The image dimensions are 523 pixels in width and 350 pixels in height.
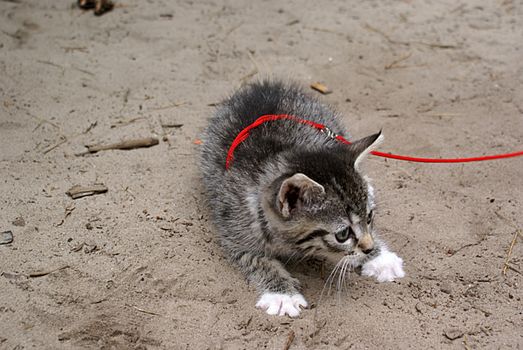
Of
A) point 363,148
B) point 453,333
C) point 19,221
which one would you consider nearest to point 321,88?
point 363,148

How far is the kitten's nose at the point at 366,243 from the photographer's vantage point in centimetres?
394

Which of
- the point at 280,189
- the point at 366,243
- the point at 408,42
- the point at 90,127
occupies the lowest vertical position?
the point at 90,127

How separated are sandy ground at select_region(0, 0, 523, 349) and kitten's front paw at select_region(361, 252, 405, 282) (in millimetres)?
83

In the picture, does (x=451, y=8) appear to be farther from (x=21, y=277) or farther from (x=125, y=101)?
(x=21, y=277)

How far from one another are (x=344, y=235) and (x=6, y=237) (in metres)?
2.62

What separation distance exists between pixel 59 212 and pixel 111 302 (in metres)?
1.13

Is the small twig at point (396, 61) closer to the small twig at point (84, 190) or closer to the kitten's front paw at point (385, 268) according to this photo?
the kitten's front paw at point (385, 268)

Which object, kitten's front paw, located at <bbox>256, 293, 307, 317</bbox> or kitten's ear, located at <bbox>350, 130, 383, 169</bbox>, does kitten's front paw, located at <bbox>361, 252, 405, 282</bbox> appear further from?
kitten's ear, located at <bbox>350, 130, 383, 169</bbox>

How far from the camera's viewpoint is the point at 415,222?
15.8ft

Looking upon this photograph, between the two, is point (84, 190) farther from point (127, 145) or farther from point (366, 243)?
point (366, 243)

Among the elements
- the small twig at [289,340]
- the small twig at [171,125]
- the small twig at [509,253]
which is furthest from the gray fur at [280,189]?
the small twig at [509,253]

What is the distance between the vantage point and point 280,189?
3738 mm

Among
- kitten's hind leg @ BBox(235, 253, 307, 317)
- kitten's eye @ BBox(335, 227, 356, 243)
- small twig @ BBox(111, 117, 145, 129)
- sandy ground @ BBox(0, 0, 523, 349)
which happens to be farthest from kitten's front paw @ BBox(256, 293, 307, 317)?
small twig @ BBox(111, 117, 145, 129)

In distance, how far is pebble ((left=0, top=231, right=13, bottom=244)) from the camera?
4.43 meters
